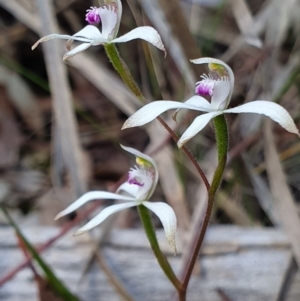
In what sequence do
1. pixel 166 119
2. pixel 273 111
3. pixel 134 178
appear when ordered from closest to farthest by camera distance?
1. pixel 273 111
2. pixel 134 178
3. pixel 166 119

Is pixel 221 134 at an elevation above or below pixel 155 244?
above

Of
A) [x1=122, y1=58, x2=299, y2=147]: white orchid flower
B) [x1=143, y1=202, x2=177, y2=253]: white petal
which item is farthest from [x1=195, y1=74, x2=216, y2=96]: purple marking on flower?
[x1=143, y1=202, x2=177, y2=253]: white petal

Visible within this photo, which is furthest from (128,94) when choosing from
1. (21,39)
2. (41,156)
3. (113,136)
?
(21,39)

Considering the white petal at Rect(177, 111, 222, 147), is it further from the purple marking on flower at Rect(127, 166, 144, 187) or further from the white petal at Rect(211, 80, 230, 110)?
the purple marking on flower at Rect(127, 166, 144, 187)

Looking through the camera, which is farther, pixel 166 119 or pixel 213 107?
pixel 166 119

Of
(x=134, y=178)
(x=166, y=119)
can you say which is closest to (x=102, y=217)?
(x=134, y=178)

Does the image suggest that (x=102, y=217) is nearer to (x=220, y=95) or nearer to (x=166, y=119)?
(x=220, y=95)
